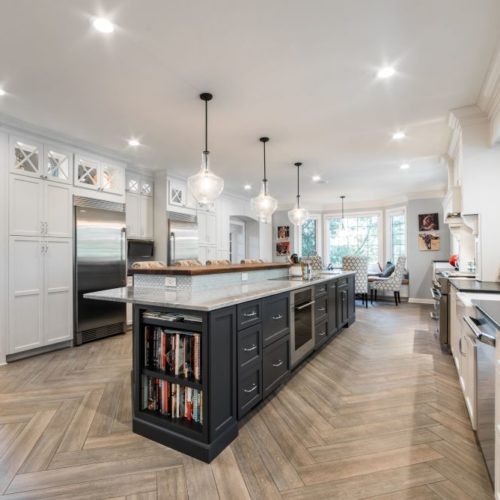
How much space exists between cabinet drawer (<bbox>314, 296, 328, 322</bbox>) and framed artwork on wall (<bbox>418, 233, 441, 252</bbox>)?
4347 millimetres

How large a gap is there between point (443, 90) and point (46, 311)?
4846mm

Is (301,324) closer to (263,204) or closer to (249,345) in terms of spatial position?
(249,345)

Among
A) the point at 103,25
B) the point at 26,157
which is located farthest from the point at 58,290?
the point at 103,25

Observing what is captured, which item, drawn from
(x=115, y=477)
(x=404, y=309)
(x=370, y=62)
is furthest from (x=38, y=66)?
(x=404, y=309)

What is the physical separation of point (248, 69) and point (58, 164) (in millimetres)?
2847

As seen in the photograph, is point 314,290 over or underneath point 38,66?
underneath

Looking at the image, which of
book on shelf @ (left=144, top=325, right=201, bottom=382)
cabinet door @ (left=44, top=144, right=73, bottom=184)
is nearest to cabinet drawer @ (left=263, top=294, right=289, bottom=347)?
book on shelf @ (left=144, top=325, right=201, bottom=382)

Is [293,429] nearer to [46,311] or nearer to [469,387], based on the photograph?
[469,387]

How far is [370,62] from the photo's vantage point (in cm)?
234

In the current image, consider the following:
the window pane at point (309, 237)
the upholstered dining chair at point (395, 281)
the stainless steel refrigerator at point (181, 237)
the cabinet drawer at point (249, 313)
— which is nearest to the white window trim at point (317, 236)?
the window pane at point (309, 237)

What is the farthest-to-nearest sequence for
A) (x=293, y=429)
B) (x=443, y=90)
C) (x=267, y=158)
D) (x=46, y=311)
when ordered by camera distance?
1. (x=267, y=158)
2. (x=46, y=311)
3. (x=443, y=90)
4. (x=293, y=429)

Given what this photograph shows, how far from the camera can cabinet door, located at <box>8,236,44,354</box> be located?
342 cm

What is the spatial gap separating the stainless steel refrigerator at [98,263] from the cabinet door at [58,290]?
8 centimetres

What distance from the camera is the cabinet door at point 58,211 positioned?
3.75 metres
